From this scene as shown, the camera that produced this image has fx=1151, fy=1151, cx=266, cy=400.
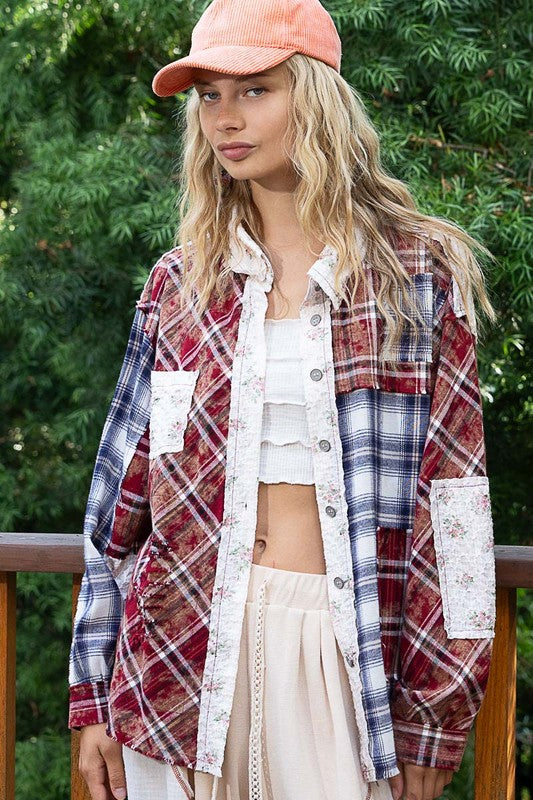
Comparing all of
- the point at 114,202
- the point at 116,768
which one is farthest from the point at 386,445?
the point at 114,202

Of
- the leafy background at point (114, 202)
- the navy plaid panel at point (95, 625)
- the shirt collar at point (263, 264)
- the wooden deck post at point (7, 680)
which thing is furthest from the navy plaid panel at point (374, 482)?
the leafy background at point (114, 202)

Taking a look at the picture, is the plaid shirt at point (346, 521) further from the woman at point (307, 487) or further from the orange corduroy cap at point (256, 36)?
the orange corduroy cap at point (256, 36)

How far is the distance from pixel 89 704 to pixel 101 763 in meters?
0.11

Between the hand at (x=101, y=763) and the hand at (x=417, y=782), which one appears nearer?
the hand at (x=417, y=782)

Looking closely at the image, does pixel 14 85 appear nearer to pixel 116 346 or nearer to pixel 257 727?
pixel 116 346

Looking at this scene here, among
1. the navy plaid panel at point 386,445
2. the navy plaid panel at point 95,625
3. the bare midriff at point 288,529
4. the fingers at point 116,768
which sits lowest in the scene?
the fingers at point 116,768

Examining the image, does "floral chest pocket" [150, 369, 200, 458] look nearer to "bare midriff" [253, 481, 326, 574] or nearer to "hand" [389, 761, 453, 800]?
"bare midriff" [253, 481, 326, 574]

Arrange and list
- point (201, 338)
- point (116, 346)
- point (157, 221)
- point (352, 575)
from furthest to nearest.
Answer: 1. point (116, 346)
2. point (157, 221)
3. point (201, 338)
4. point (352, 575)

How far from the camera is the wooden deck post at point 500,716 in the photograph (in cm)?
198

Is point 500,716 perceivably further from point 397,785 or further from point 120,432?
point 120,432

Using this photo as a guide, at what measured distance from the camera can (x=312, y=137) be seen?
5.78ft

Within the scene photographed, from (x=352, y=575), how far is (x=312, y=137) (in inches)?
26.2

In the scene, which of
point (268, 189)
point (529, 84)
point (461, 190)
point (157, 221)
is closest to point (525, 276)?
point (461, 190)

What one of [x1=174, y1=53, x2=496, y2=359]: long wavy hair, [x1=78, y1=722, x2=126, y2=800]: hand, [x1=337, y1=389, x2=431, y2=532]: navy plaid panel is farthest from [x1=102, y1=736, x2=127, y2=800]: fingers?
[x1=174, y1=53, x2=496, y2=359]: long wavy hair
